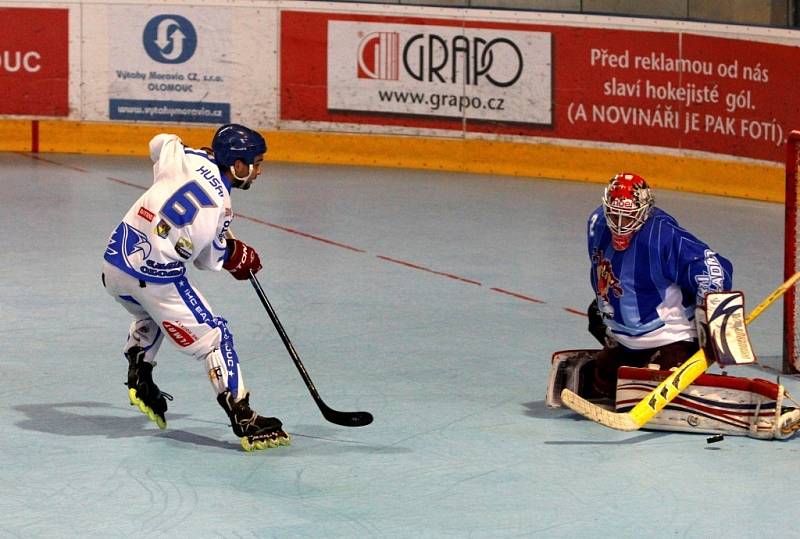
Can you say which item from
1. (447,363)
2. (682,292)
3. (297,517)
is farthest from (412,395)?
(297,517)

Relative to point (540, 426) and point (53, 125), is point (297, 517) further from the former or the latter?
point (53, 125)

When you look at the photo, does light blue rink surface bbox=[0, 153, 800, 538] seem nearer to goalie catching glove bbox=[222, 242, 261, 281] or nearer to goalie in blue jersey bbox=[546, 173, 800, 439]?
goalie in blue jersey bbox=[546, 173, 800, 439]

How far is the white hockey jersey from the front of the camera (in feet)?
20.7

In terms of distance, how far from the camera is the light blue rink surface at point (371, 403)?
18.9ft

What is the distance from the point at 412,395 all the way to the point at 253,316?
2.02 metres

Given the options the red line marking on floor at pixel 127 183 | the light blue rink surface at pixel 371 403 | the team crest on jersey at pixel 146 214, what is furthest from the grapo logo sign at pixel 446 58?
the team crest on jersey at pixel 146 214

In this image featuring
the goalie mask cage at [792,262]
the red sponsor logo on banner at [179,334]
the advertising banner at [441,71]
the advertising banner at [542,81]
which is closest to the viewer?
the red sponsor logo on banner at [179,334]

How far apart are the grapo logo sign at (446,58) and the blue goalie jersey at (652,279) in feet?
27.1

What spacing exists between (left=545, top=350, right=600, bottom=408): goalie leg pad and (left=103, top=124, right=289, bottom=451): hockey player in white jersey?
1322 mm

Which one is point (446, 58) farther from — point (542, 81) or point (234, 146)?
point (234, 146)

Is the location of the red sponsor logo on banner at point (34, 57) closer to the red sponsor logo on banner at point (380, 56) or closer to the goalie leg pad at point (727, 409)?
the red sponsor logo on banner at point (380, 56)

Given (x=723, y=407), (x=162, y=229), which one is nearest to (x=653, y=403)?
(x=723, y=407)

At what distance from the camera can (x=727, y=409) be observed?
22.3 feet

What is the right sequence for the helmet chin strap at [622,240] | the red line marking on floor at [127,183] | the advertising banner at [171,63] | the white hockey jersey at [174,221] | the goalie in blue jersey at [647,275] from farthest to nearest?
1. the advertising banner at [171,63]
2. the red line marking on floor at [127,183]
3. the helmet chin strap at [622,240]
4. the goalie in blue jersey at [647,275]
5. the white hockey jersey at [174,221]
